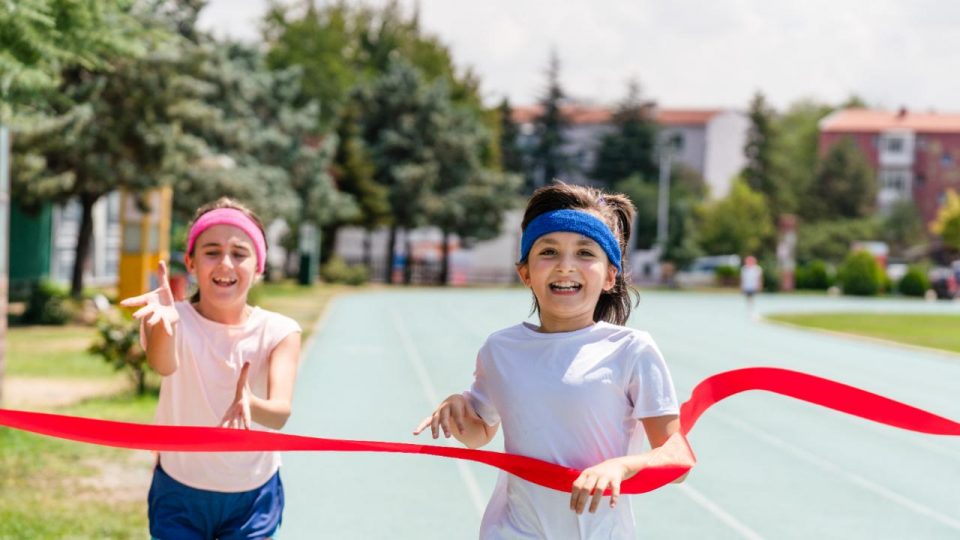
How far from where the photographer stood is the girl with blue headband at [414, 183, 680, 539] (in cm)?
311

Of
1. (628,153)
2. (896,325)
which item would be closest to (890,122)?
(628,153)

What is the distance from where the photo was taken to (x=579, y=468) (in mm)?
3123

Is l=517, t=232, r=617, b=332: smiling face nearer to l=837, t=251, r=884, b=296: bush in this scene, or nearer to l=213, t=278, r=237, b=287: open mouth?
l=213, t=278, r=237, b=287: open mouth

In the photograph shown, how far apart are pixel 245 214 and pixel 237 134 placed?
28.5m

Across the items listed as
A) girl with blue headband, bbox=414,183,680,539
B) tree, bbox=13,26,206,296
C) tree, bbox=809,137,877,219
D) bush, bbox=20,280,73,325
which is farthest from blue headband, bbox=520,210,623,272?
tree, bbox=809,137,877,219

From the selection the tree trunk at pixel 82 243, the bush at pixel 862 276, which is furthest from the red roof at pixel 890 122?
the tree trunk at pixel 82 243

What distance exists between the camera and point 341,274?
4909cm

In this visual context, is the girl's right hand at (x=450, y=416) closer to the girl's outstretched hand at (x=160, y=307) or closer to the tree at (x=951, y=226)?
the girl's outstretched hand at (x=160, y=307)

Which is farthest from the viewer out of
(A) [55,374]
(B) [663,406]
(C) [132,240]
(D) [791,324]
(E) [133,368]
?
(D) [791,324]

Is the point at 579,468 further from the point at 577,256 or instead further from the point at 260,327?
the point at 260,327

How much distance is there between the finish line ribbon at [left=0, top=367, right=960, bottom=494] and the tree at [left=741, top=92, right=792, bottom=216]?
80693 mm

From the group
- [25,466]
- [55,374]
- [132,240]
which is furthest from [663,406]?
[132,240]

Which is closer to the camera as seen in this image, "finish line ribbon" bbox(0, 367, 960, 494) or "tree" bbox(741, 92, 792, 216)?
"finish line ribbon" bbox(0, 367, 960, 494)

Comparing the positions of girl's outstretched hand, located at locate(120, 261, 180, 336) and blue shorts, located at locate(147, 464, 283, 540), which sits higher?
girl's outstretched hand, located at locate(120, 261, 180, 336)
